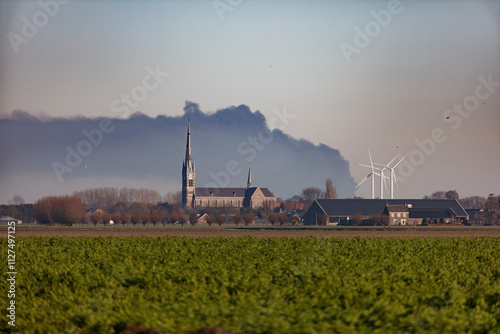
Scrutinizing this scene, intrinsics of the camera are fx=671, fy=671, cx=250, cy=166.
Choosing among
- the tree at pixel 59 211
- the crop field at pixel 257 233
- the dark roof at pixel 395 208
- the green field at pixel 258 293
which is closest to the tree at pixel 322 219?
the dark roof at pixel 395 208

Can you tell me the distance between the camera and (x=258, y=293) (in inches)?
910

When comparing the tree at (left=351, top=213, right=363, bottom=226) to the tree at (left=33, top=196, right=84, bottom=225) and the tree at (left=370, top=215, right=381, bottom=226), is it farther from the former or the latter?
the tree at (left=33, top=196, right=84, bottom=225)

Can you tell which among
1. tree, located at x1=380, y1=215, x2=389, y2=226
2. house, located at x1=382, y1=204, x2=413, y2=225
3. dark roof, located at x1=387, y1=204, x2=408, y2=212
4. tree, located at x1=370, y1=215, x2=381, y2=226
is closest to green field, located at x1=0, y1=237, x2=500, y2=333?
tree, located at x1=370, y1=215, x2=381, y2=226

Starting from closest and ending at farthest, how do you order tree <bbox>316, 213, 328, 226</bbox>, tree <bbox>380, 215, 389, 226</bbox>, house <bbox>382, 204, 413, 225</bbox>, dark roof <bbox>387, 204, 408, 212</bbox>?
tree <bbox>380, 215, 389, 226</bbox>, house <bbox>382, 204, 413, 225</bbox>, tree <bbox>316, 213, 328, 226</bbox>, dark roof <bbox>387, 204, 408, 212</bbox>

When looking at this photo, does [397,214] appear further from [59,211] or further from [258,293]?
[258,293]

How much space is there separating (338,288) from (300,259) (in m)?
8.30

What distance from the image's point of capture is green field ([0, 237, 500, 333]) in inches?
725

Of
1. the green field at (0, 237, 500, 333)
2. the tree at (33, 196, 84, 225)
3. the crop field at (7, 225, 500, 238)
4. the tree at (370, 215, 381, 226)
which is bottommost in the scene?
the green field at (0, 237, 500, 333)

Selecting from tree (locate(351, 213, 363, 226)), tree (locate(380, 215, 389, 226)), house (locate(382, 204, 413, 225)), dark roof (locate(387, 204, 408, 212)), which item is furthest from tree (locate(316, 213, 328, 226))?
dark roof (locate(387, 204, 408, 212))

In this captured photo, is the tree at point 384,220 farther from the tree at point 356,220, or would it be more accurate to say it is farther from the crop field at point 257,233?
the crop field at point 257,233

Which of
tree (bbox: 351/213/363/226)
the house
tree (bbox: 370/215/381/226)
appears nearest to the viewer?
tree (bbox: 370/215/381/226)

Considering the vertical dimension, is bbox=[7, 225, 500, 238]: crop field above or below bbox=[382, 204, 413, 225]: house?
below

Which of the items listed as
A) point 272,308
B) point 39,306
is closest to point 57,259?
point 39,306

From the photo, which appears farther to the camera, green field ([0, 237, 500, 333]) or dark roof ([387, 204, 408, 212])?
dark roof ([387, 204, 408, 212])
